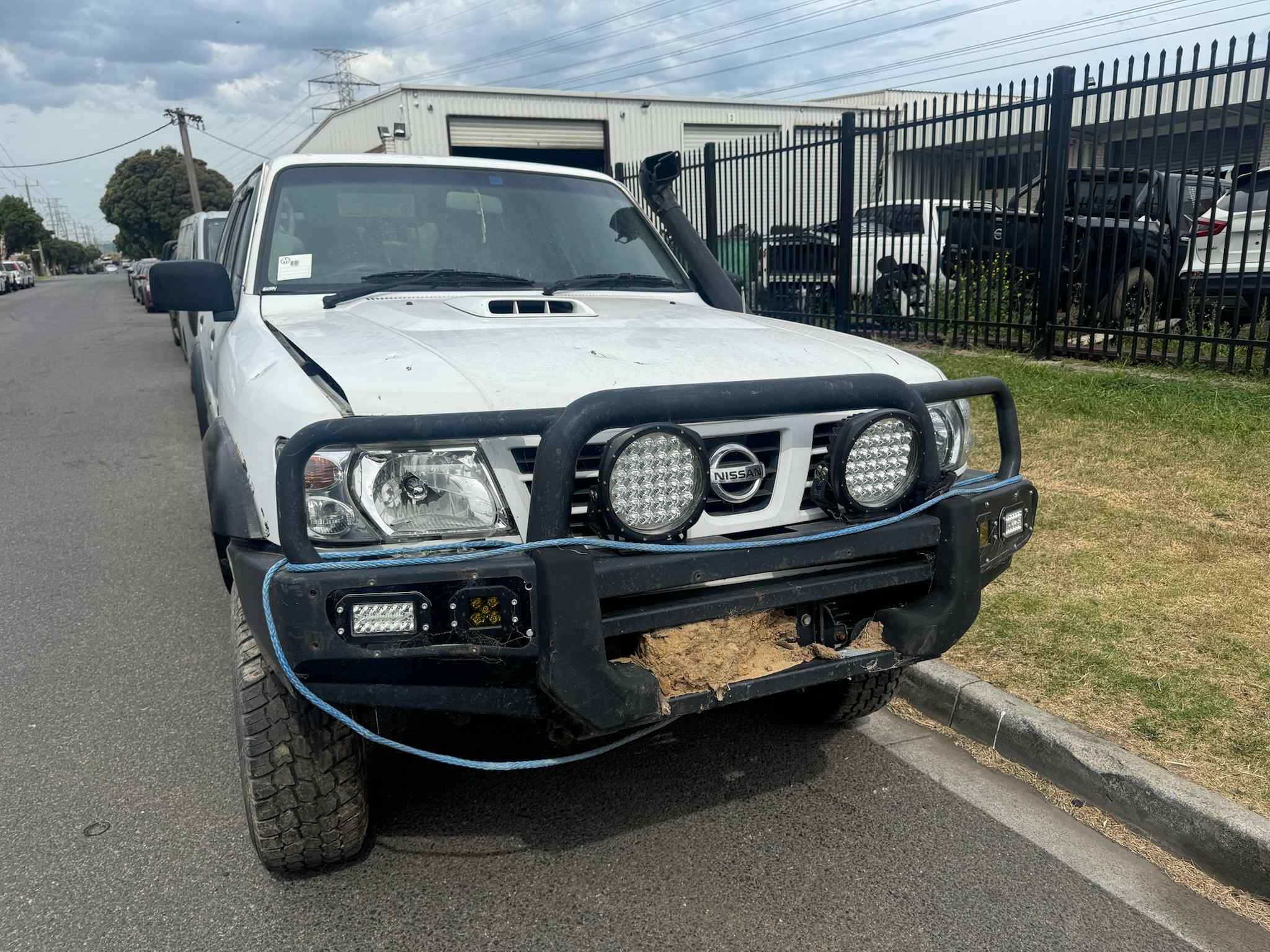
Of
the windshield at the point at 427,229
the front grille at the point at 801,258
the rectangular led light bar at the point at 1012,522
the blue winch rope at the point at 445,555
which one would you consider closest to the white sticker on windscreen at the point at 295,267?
the windshield at the point at 427,229

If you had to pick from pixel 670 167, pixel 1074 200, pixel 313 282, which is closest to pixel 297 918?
pixel 313 282

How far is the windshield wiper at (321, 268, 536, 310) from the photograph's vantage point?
3.43 m

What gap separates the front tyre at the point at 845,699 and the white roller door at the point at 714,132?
2911 centimetres

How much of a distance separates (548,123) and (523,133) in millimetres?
845

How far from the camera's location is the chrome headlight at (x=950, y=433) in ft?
9.16

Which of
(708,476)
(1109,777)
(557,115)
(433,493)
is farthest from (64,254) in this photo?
(1109,777)

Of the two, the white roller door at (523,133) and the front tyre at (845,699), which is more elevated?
the white roller door at (523,133)

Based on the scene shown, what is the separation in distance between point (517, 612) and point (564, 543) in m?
0.17

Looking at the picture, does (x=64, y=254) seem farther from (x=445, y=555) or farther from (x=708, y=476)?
(x=708, y=476)

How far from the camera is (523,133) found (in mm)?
27766

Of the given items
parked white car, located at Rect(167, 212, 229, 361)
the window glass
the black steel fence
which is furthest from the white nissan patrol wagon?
parked white car, located at Rect(167, 212, 229, 361)

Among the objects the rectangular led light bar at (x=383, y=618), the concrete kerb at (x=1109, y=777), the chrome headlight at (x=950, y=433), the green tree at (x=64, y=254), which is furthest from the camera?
the green tree at (x=64, y=254)

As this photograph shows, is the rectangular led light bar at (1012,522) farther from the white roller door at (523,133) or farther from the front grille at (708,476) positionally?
the white roller door at (523,133)

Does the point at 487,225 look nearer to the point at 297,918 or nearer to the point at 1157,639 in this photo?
the point at 297,918
